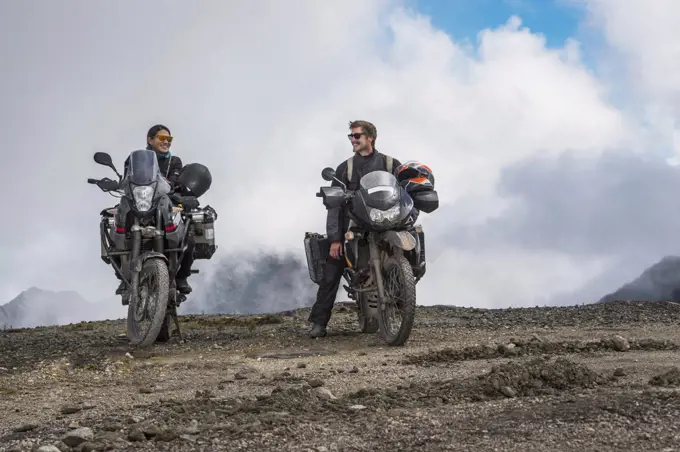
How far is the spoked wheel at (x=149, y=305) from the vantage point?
1097cm

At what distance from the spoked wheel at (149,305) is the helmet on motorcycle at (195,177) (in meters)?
1.17

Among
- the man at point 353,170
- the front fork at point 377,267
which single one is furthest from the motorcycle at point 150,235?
the front fork at point 377,267

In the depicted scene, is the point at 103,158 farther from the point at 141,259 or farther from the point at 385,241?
the point at 385,241

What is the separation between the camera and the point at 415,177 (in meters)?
11.3

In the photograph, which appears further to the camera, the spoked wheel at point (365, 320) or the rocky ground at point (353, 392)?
the spoked wheel at point (365, 320)

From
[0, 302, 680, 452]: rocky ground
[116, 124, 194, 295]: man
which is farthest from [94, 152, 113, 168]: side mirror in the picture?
[0, 302, 680, 452]: rocky ground

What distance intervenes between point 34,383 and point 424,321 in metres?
6.88

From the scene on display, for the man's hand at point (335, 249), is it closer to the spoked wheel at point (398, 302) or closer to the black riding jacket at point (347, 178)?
the black riding jacket at point (347, 178)

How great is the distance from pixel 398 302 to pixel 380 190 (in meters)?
1.18


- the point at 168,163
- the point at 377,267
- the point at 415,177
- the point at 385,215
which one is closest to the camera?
the point at 385,215

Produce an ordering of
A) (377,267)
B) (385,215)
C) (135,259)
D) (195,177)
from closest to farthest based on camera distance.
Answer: (385,215) < (377,267) < (135,259) < (195,177)

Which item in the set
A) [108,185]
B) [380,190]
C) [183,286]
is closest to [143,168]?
[108,185]

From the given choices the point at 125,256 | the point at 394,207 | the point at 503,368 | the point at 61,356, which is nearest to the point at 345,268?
the point at 394,207

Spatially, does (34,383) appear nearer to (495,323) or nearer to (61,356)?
(61,356)
